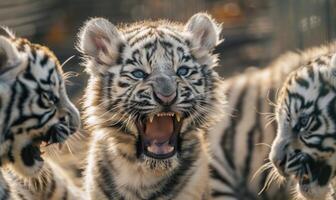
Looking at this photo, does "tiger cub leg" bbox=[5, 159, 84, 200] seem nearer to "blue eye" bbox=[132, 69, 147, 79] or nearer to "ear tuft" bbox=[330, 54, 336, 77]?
"blue eye" bbox=[132, 69, 147, 79]

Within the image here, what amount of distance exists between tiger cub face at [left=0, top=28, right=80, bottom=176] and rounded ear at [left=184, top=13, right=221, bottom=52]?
0.83 metres

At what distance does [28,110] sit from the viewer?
435 cm

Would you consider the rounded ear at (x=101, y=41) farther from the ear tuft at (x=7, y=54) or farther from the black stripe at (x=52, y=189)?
the ear tuft at (x=7, y=54)

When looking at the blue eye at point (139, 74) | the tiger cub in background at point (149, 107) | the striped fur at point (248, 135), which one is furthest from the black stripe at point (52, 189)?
the striped fur at point (248, 135)

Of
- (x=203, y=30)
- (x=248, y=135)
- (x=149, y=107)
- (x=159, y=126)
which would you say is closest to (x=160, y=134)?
(x=159, y=126)

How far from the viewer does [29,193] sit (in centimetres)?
488

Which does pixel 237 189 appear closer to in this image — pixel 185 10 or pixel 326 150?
pixel 326 150

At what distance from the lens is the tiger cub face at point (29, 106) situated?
423cm

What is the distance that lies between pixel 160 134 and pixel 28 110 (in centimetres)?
68

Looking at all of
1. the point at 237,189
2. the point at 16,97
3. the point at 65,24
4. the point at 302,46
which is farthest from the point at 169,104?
the point at 65,24

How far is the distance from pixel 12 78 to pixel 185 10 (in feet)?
17.7

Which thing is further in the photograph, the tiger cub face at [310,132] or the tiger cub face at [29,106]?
the tiger cub face at [310,132]

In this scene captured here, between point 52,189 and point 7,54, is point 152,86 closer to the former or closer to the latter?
point 7,54

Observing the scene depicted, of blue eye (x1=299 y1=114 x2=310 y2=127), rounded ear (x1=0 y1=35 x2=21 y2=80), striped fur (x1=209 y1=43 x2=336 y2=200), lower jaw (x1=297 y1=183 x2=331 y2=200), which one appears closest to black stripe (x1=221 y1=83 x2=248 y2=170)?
striped fur (x1=209 y1=43 x2=336 y2=200)
